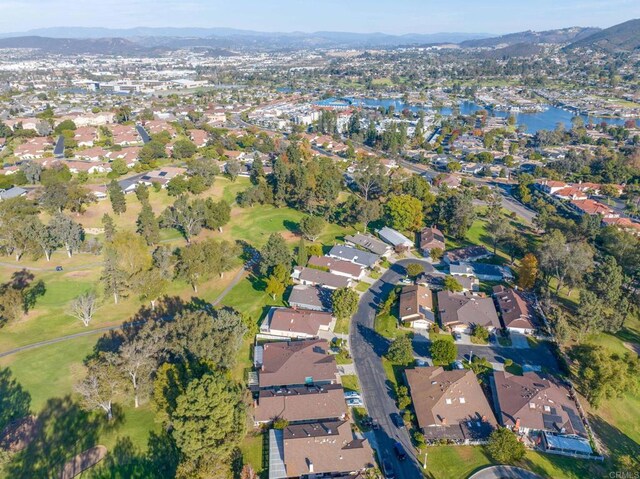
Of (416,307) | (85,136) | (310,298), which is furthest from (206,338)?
(85,136)

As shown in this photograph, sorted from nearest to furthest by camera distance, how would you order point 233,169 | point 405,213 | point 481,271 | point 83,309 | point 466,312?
point 83,309 < point 466,312 < point 481,271 < point 405,213 < point 233,169

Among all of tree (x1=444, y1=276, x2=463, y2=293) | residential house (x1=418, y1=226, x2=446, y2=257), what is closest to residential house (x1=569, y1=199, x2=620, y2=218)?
residential house (x1=418, y1=226, x2=446, y2=257)

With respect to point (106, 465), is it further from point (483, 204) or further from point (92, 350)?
point (483, 204)

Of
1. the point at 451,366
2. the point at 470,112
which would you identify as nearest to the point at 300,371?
the point at 451,366

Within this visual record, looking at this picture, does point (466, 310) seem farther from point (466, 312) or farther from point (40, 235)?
point (40, 235)

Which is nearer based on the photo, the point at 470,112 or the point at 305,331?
the point at 305,331

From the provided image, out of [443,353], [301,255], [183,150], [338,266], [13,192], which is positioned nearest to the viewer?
[443,353]
